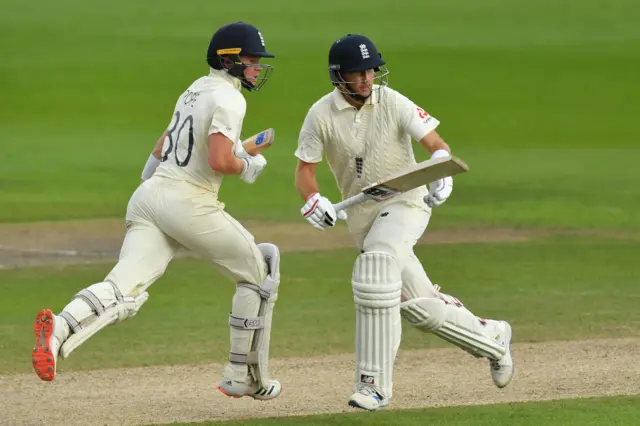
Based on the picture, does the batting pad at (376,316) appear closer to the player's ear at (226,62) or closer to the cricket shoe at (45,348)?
the player's ear at (226,62)

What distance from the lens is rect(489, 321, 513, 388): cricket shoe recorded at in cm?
687

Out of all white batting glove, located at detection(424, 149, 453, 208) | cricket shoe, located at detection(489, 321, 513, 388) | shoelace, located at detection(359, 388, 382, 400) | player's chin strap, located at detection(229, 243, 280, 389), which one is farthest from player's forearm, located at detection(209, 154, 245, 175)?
cricket shoe, located at detection(489, 321, 513, 388)

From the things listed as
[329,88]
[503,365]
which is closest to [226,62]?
[503,365]

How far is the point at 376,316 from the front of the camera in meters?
6.06

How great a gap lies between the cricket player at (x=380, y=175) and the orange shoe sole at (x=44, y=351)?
1326 mm

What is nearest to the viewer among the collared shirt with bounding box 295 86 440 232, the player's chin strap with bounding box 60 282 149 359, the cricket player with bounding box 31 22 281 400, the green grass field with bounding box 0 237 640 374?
the player's chin strap with bounding box 60 282 149 359

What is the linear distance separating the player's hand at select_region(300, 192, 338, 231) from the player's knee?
530mm

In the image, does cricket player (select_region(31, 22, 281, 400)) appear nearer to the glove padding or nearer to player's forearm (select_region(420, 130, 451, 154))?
the glove padding

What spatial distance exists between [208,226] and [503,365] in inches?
68.0

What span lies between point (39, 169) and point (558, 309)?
948 centimetres

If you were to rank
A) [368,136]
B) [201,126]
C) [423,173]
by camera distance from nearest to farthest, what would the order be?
[423,173] < [201,126] < [368,136]

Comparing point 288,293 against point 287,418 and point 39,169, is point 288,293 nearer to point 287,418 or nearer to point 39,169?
point 287,418

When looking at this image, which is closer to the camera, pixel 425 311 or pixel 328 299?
pixel 425 311

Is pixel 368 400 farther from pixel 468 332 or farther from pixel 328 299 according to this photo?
pixel 328 299
